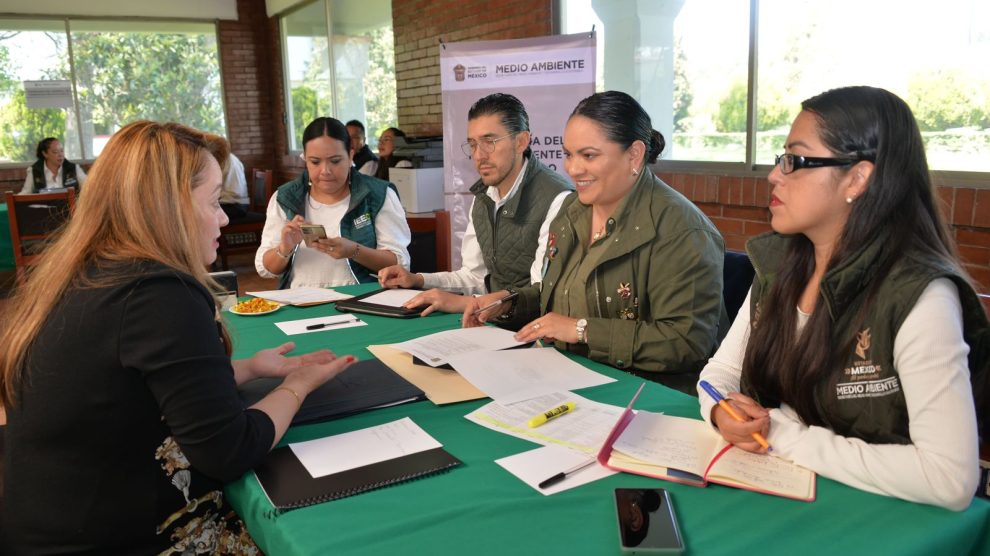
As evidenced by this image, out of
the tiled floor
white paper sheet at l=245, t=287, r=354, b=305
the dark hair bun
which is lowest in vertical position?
the tiled floor

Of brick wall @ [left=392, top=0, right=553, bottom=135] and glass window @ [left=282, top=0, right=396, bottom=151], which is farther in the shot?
glass window @ [left=282, top=0, right=396, bottom=151]

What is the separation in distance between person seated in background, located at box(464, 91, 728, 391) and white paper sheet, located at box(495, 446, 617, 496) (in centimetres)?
59

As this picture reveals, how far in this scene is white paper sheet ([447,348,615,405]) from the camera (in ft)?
4.93

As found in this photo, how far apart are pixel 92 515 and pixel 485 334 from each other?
1.04 meters

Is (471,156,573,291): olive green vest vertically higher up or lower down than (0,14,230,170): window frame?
lower down

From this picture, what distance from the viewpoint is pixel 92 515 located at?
3.64 feet

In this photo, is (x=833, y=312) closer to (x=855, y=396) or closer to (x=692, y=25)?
(x=855, y=396)

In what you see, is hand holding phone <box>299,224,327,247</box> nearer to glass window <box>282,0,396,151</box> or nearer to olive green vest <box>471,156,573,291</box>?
olive green vest <box>471,156,573,291</box>

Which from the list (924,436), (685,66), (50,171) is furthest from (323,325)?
(50,171)

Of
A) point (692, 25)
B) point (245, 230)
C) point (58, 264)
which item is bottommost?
point (245, 230)

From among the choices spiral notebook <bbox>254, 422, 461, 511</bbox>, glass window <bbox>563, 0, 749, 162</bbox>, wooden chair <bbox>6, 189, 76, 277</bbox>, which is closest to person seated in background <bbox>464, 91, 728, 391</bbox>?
spiral notebook <bbox>254, 422, 461, 511</bbox>

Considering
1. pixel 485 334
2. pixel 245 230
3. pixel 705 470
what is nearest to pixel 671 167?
pixel 485 334

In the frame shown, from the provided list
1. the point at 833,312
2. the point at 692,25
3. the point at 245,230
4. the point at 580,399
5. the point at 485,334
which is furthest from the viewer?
the point at 245,230

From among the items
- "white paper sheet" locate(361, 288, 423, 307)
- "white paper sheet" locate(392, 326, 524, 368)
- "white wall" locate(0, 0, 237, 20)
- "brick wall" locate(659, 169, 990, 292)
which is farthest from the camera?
"white wall" locate(0, 0, 237, 20)
